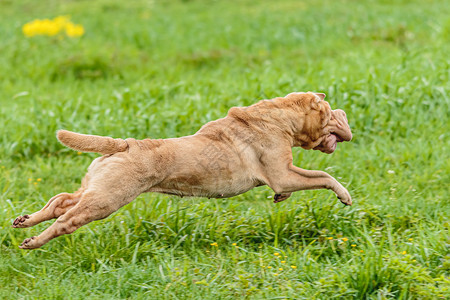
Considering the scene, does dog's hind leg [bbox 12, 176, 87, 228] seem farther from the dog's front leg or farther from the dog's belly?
the dog's front leg

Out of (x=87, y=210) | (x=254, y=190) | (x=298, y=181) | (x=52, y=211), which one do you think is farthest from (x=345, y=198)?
(x=52, y=211)

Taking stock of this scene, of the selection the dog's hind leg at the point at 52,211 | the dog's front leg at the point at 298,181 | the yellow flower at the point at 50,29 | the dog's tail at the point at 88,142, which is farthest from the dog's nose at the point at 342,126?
the yellow flower at the point at 50,29

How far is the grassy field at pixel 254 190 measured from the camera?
442 cm

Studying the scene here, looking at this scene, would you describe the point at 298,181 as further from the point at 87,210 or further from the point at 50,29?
the point at 50,29

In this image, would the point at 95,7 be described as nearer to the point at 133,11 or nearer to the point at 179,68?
the point at 133,11

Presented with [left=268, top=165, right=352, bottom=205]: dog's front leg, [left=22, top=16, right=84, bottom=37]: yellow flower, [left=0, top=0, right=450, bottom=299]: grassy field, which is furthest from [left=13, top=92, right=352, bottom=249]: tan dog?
[left=22, top=16, right=84, bottom=37]: yellow flower

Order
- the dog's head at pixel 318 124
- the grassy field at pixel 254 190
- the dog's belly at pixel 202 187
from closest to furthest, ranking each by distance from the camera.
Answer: the grassy field at pixel 254 190 → the dog's belly at pixel 202 187 → the dog's head at pixel 318 124

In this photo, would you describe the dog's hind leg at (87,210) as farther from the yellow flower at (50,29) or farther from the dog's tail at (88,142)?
the yellow flower at (50,29)

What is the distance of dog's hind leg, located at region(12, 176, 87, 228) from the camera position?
15.3ft

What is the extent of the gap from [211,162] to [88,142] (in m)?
0.95

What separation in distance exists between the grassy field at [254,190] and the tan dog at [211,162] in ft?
1.28

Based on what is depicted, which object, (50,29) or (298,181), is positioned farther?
(50,29)

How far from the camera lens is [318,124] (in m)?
4.94

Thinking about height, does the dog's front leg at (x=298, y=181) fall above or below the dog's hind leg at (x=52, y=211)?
above
